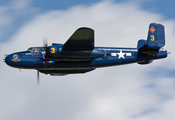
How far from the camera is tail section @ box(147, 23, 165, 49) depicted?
30217mm

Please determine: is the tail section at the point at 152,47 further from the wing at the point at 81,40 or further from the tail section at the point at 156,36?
the wing at the point at 81,40

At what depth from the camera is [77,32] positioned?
26.3 m

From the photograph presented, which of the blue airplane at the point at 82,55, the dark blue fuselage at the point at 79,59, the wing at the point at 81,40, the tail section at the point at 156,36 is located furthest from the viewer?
the tail section at the point at 156,36

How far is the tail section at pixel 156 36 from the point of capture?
30217 mm

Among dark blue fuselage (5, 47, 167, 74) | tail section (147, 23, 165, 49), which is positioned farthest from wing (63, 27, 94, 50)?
tail section (147, 23, 165, 49)

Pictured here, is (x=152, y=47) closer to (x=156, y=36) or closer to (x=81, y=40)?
(x=156, y=36)

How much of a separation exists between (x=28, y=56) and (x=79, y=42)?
199 inches

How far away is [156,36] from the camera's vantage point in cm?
3055

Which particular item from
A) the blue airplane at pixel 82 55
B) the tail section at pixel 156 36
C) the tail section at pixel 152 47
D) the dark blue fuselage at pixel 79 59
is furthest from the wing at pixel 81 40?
the tail section at pixel 156 36

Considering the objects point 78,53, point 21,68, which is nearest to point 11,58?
point 21,68

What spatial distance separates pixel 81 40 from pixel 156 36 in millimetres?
7878

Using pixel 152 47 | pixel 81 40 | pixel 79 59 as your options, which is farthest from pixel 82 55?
pixel 152 47

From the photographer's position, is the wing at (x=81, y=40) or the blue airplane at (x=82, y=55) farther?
the blue airplane at (x=82, y=55)

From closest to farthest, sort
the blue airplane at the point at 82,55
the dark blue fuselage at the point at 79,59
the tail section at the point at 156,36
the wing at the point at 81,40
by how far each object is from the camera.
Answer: the wing at the point at 81,40 → the blue airplane at the point at 82,55 → the dark blue fuselage at the point at 79,59 → the tail section at the point at 156,36
